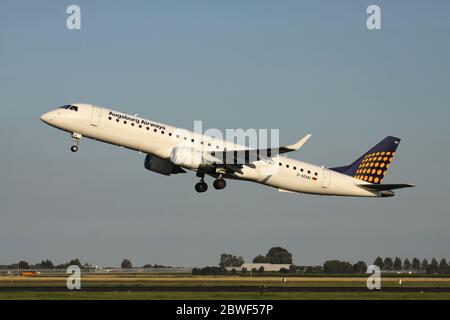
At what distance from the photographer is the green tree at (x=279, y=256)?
123119 millimetres

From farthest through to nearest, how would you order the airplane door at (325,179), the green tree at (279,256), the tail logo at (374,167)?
the green tree at (279,256)
the tail logo at (374,167)
the airplane door at (325,179)

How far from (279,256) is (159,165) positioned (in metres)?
66.1

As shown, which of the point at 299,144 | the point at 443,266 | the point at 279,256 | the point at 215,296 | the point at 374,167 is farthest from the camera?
the point at 279,256

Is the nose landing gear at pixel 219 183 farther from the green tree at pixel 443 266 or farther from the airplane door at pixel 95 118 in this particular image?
the green tree at pixel 443 266

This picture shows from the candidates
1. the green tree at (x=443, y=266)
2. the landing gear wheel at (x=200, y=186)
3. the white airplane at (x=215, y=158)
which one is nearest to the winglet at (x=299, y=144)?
the white airplane at (x=215, y=158)

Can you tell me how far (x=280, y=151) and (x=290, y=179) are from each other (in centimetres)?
654

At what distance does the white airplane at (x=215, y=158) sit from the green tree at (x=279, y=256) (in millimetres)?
48198

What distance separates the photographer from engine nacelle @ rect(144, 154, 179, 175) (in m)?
67.0

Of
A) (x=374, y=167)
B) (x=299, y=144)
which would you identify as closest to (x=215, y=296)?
(x=299, y=144)

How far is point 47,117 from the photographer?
60.6 m

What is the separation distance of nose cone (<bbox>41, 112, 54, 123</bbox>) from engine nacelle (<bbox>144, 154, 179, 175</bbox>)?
9854 millimetres

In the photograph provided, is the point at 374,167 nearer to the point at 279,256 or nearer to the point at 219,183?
the point at 219,183

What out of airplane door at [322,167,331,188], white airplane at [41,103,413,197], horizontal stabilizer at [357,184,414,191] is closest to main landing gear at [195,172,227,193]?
white airplane at [41,103,413,197]
